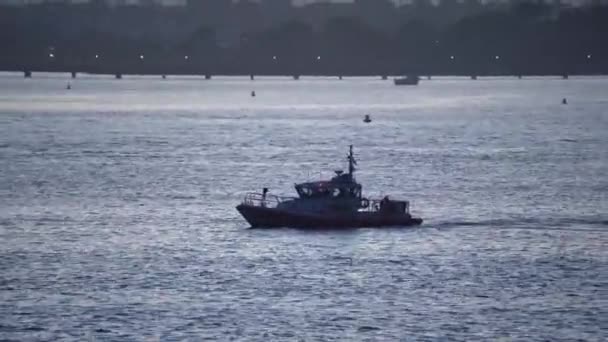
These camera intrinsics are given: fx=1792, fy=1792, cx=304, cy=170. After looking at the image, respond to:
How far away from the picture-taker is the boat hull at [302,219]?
71312 millimetres

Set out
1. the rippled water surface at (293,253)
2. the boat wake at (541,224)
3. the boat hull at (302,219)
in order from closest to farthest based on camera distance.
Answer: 1. the rippled water surface at (293,253)
2. the boat hull at (302,219)
3. the boat wake at (541,224)

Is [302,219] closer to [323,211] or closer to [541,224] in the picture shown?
[323,211]

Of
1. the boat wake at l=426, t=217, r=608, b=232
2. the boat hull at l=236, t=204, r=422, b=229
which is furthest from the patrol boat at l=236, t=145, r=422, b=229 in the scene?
the boat wake at l=426, t=217, r=608, b=232

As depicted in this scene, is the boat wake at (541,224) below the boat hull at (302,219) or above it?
below

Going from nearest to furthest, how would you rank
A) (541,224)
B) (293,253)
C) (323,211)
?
1. (293,253)
2. (323,211)
3. (541,224)

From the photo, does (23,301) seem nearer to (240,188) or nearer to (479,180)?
(240,188)

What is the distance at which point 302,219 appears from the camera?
234ft

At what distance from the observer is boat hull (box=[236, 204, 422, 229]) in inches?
2808

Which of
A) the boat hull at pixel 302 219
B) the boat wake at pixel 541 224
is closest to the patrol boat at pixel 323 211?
the boat hull at pixel 302 219

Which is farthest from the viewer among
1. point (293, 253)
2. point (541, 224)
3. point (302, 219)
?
point (541, 224)

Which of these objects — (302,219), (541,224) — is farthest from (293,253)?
(541,224)

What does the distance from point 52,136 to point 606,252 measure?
279 ft

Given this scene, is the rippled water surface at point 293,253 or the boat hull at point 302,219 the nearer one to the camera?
the rippled water surface at point 293,253

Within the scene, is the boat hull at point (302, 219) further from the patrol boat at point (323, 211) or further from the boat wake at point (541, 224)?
the boat wake at point (541, 224)
